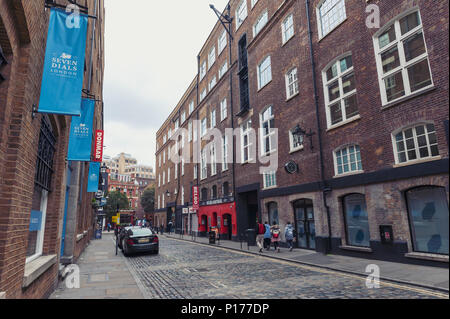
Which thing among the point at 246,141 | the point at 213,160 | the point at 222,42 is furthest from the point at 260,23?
the point at 213,160

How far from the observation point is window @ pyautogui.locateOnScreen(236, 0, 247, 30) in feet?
78.5

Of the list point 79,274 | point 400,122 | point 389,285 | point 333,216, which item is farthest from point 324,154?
point 79,274

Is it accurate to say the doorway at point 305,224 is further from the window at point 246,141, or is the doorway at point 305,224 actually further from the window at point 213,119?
the window at point 213,119

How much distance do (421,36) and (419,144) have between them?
3550 mm

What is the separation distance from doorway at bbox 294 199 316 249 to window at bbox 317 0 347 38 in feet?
29.4

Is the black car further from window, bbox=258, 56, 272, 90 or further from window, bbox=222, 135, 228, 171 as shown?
window, bbox=258, 56, 272, 90

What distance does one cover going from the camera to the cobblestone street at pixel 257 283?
632cm

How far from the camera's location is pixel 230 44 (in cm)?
2594

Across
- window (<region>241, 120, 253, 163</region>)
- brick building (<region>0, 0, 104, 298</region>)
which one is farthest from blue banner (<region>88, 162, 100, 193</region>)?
brick building (<region>0, 0, 104, 298</region>)

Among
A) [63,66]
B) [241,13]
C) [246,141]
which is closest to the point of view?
[63,66]

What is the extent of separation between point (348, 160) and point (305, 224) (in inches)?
175

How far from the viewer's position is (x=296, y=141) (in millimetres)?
15867

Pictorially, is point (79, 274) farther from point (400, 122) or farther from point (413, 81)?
point (413, 81)

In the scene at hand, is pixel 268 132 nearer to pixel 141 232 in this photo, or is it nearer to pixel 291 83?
pixel 291 83
